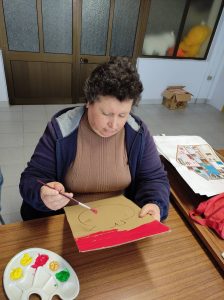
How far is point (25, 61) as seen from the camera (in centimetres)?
330

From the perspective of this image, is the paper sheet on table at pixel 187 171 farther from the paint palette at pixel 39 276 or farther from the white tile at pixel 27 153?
the white tile at pixel 27 153

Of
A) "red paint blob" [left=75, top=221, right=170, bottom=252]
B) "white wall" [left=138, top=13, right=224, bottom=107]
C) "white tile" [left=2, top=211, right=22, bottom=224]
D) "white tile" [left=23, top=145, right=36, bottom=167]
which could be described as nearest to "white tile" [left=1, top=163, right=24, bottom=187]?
"white tile" [left=23, top=145, right=36, bottom=167]

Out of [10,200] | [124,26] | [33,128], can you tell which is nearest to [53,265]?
[10,200]

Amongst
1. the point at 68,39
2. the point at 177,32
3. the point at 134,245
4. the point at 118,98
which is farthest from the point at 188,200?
the point at 177,32

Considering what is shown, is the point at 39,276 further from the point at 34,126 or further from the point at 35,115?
the point at 35,115

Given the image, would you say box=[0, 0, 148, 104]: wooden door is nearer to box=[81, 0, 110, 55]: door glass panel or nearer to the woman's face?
box=[81, 0, 110, 55]: door glass panel

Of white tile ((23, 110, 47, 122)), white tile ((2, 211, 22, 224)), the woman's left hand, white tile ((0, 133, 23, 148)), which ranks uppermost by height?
the woman's left hand

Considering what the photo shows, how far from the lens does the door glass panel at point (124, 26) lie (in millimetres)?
3270

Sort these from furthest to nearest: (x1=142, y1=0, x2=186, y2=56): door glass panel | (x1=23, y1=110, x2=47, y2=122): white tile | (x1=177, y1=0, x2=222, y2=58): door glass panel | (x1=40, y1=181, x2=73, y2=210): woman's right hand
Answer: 1. (x1=177, y1=0, x2=222, y2=58): door glass panel
2. (x1=142, y1=0, x2=186, y2=56): door glass panel
3. (x1=23, y1=110, x2=47, y2=122): white tile
4. (x1=40, y1=181, x2=73, y2=210): woman's right hand

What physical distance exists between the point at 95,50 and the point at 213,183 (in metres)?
3.12

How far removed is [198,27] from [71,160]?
390cm

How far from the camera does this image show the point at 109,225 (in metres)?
0.75

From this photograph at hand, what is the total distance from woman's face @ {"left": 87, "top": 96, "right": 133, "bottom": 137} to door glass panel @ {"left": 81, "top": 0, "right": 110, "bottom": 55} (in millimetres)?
2877

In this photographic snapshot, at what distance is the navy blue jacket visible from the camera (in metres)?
0.90
